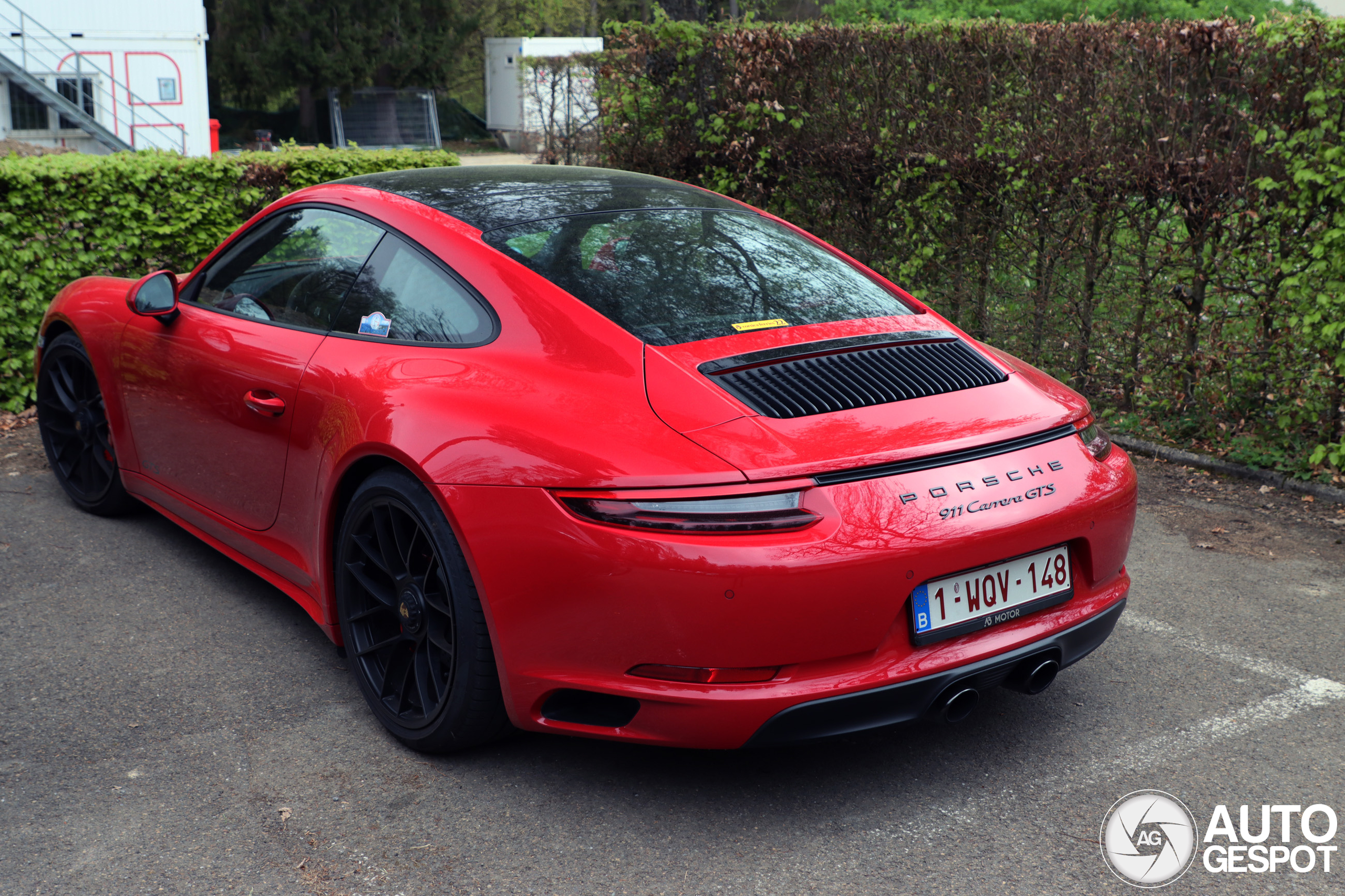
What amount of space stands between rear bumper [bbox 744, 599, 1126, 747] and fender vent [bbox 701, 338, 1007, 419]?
0.65 metres

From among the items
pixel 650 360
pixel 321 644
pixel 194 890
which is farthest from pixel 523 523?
pixel 321 644

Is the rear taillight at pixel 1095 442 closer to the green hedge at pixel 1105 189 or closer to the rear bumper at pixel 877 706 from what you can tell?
the rear bumper at pixel 877 706

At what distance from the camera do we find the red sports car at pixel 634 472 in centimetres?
244

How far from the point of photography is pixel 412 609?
2936 mm

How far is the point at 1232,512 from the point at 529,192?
11.4 ft

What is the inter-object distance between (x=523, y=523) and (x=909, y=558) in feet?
2.80

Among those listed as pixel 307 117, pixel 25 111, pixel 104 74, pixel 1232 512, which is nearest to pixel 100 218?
pixel 1232 512

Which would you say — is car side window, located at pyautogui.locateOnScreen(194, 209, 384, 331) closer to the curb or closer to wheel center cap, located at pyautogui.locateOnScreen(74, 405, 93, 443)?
wheel center cap, located at pyautogui.locateOnScreen(74, 405, 93, 443)

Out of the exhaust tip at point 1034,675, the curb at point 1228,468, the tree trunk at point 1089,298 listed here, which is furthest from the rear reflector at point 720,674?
the tree trunk at point 1089,298

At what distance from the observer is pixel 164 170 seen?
7.03m

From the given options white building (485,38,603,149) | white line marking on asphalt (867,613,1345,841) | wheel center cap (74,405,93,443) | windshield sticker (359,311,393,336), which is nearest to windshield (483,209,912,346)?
windshield sticker (359,311,393,336)

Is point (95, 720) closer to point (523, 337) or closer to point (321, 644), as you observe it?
point (321, 644)

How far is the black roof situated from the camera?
335 centimetres

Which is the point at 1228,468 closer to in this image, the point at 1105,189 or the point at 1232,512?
the point at 1232,512
